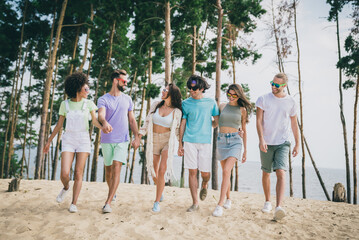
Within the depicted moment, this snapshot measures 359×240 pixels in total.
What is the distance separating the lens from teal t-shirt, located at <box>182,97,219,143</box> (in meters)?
4.12

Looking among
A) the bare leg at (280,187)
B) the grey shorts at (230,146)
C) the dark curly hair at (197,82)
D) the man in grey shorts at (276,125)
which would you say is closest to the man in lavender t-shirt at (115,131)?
the dark curly hair at (197,82)

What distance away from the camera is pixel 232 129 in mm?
4254

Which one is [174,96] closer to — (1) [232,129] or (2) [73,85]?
(1) [232,129]

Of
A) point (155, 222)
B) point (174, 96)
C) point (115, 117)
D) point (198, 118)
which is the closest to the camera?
point (155, 222)

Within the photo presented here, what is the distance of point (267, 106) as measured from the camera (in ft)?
13.6

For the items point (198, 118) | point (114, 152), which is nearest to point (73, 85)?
point (114, 152)

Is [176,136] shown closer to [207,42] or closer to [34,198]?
[34,198]

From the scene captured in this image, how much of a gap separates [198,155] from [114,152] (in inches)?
57.8

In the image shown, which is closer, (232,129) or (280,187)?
(280,187)

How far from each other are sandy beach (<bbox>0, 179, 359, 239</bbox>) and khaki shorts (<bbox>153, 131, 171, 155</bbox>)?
1.09m

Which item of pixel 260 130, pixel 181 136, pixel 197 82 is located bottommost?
pixel 181 136

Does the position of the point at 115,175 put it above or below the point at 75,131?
below

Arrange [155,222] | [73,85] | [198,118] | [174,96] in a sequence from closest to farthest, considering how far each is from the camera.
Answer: [155,222] < [73,85] < [198,118] < [174,96]

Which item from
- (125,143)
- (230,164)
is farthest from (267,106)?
(125,143)
